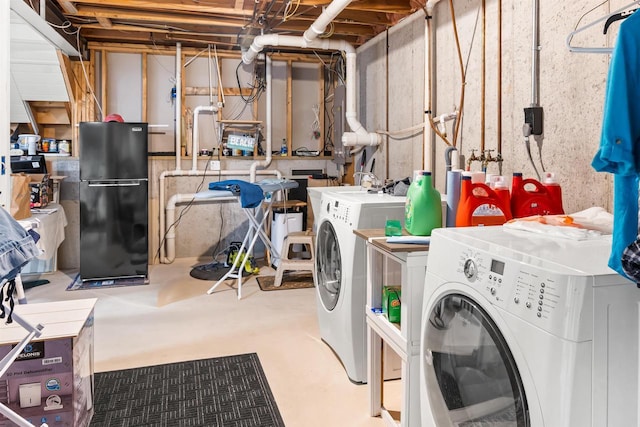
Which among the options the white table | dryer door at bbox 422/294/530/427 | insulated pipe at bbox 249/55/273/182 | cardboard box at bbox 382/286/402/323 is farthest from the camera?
insulated pipe at bbox 249/55/273/182

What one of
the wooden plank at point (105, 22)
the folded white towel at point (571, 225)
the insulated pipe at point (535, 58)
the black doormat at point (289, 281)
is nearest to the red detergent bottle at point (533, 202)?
the folded white towel at point (571, 225)

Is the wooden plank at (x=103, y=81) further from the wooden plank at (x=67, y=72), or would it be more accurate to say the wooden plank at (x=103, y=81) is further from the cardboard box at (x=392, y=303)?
the cardboard box at (x=392, y=303)

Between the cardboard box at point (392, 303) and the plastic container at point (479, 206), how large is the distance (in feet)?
1.35

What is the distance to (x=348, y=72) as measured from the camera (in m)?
4.62

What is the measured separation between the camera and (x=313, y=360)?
2.81m

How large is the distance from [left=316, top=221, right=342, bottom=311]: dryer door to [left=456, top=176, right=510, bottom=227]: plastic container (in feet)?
2.81

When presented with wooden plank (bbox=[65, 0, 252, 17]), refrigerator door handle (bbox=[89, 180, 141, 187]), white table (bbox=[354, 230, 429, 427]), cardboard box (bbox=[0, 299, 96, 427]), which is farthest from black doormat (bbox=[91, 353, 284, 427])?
wooden plank (bbox=[65, 0, 252, 17])

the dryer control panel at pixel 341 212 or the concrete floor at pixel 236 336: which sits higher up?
the dryer control panel at pixel 341 212

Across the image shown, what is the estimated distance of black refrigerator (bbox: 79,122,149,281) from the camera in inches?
175

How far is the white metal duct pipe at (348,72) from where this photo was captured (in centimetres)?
449

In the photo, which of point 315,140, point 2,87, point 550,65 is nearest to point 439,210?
point 550,65

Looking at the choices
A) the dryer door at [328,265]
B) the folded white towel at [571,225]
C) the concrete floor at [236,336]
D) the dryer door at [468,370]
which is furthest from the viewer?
the dryer door at [328,265]

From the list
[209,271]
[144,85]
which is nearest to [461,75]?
[209,271]

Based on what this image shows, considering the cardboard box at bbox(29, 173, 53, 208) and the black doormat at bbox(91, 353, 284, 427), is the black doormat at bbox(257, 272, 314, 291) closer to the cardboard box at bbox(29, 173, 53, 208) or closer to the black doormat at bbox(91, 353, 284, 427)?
the black doormat at bbox(91, 353, 284, 427)
